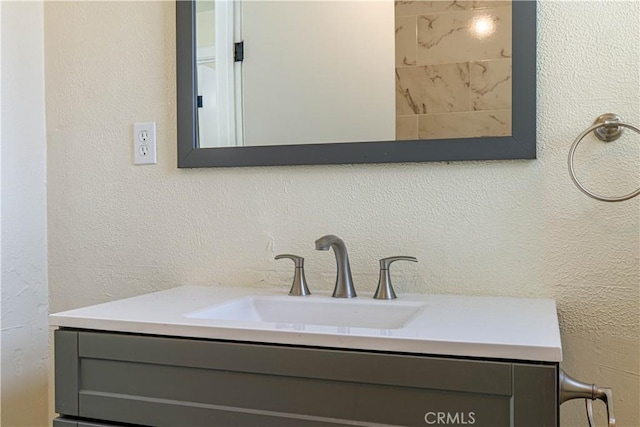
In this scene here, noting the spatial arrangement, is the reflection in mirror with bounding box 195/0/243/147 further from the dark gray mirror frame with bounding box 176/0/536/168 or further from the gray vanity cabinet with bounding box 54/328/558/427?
the gray vanity cabinet with bounding box 54/328/558/427

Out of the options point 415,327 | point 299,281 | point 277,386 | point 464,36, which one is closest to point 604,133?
point 464,36

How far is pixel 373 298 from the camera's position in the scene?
1107 mm

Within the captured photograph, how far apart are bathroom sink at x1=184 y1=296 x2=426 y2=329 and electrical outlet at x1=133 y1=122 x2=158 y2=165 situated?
0.47 metres

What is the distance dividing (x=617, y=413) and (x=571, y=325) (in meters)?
0.18

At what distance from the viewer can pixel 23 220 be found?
4.63 ft

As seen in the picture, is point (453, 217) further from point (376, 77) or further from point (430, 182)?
point (376, 77)

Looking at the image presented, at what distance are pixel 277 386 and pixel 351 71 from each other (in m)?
0.74

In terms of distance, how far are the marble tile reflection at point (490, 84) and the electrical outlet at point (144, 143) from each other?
765mm

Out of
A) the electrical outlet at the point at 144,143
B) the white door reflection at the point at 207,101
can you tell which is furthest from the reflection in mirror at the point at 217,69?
the electrical outlet at the point at 144,143

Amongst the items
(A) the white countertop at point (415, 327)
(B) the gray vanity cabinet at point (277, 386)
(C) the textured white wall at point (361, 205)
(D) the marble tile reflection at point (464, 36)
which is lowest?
(B) the gray vanity cabinet at point (277, 386)

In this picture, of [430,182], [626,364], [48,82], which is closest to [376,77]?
[430,182]

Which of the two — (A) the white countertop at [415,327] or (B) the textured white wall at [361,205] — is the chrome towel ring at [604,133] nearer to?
(B) the textured white wall at [361,205]

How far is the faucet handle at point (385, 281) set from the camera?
1.09 metres

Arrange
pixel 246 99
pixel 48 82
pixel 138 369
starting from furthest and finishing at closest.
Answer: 1. pixel 48 82
2. pixel 246 99
3. pixel 138 369
